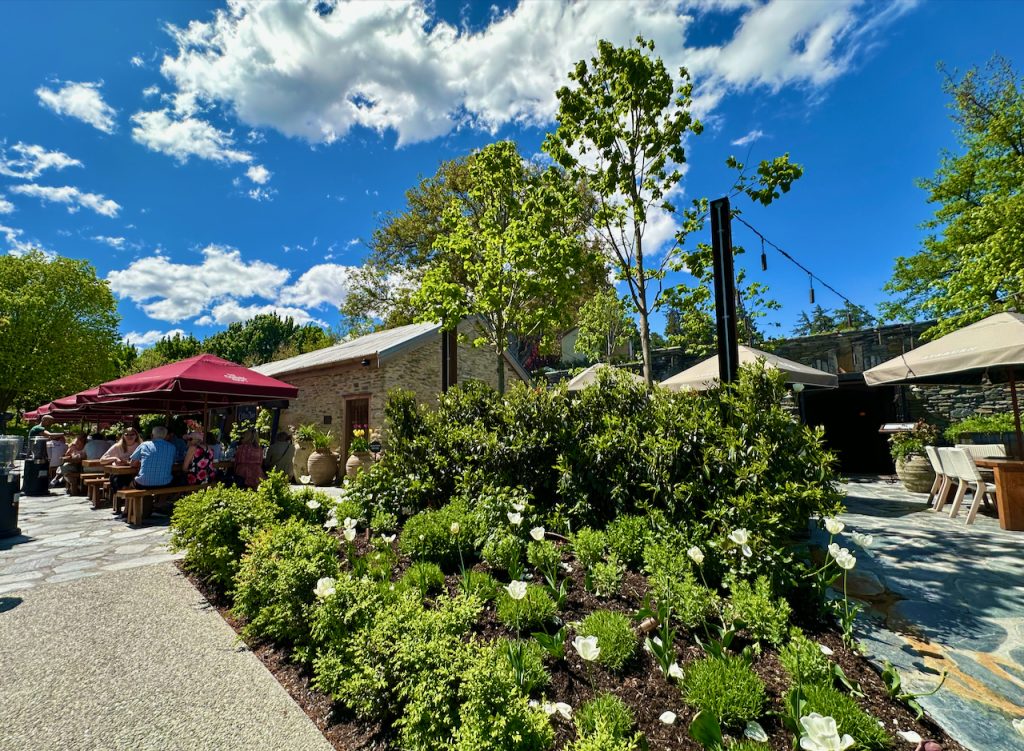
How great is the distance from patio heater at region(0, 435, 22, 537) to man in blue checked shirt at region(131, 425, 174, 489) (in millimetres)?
1314

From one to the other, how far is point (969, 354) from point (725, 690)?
20.1 ft

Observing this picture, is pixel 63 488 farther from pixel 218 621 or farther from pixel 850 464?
pixel 850 464

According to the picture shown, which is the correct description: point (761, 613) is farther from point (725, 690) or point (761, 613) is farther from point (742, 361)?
point (742, 361)

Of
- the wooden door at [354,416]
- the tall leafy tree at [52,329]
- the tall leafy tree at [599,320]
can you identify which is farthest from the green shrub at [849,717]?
the tall leafy tree at [52,329]

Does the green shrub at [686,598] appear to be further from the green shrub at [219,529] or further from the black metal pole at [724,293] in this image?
the green shrub at [219,529]

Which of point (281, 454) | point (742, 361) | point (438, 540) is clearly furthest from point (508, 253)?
point (281, 454)

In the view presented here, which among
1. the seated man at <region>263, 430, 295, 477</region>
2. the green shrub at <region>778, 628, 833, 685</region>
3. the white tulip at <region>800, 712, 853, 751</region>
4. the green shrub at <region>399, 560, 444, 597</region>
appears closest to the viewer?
the white tulip at <region>800, 712, 853, 751</region>

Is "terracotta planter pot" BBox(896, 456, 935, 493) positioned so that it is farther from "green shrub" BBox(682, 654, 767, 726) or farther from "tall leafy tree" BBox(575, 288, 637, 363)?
"tall leafy tree" BBox(575, 288, 637, 363)

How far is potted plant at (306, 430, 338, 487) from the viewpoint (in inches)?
448

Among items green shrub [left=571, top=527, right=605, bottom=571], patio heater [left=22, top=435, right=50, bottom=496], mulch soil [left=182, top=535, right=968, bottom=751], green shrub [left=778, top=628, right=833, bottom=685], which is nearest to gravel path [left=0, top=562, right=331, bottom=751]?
mulch soil [left=182, top=535, right=968, bottom=751]

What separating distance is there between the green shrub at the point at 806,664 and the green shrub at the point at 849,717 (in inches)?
4.6

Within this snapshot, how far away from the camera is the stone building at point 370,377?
12.0 metres

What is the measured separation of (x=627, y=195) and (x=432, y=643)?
6.44m

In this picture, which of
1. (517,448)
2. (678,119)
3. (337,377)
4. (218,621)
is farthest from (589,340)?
(218,621)
